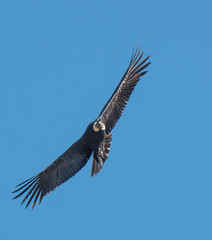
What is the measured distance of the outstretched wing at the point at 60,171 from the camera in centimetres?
2173

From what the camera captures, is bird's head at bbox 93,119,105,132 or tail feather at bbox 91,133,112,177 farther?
tail feather at bbox 91,133,112,177

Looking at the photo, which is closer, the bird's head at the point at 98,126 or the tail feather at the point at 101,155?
the bird's head at the point at 98,126

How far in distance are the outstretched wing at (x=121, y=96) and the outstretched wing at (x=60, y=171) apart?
85cm

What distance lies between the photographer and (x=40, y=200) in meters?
21.7

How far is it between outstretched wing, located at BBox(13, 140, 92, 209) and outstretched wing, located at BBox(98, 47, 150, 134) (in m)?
0.85

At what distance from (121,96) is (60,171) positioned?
2317mm

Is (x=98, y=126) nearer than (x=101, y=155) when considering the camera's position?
Yes

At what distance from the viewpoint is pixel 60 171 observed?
22.0 meters

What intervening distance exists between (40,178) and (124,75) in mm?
3205

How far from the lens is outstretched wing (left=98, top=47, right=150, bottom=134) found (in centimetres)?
2189

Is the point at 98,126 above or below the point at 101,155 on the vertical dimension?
above

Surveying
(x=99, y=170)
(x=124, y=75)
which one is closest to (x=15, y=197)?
(x=99, y=170)

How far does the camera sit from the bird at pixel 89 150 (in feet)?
71.0

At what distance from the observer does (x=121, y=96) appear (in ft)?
72.4
